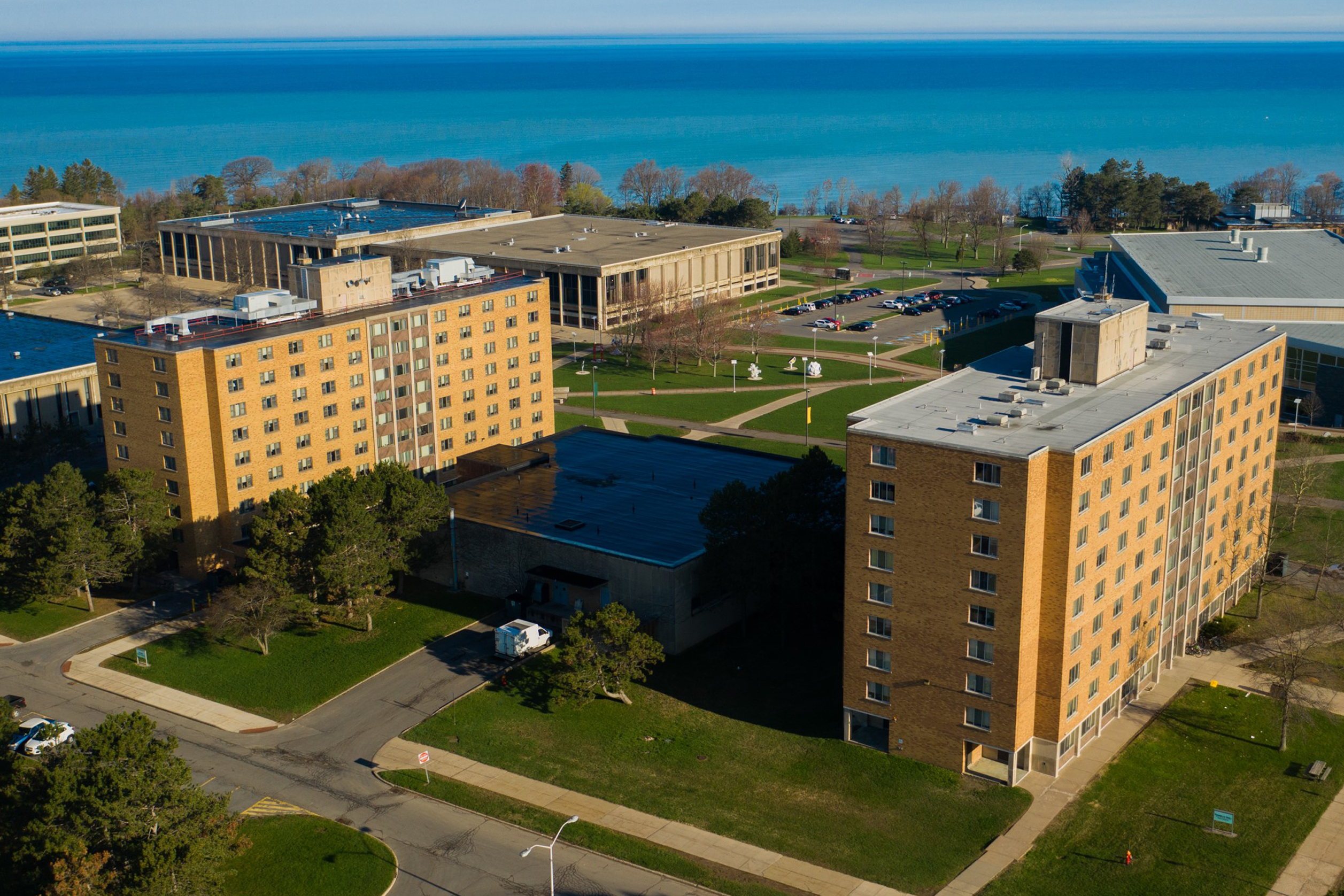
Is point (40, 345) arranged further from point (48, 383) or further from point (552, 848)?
point (552, 848)

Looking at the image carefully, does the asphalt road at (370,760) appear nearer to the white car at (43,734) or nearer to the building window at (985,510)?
the white car at (43,734)

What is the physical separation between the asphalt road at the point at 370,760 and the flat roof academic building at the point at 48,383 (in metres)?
37.0

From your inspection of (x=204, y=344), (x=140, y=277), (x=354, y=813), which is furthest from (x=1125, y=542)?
(x=140, y=277)

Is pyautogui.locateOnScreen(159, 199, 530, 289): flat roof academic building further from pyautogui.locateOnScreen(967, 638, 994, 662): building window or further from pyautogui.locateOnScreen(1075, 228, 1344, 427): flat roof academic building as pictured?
pyautogui.locateOnScreen(967, 638, 994, 662): building window

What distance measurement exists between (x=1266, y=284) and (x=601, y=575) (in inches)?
3297

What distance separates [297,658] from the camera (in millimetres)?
73062

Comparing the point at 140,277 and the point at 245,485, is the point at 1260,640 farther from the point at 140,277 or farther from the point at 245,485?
the point at 140,277

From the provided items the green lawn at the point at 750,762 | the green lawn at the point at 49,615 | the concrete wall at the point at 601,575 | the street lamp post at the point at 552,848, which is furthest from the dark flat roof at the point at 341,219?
the street lamp post at the point at 552,848

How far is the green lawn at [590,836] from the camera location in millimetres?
52062

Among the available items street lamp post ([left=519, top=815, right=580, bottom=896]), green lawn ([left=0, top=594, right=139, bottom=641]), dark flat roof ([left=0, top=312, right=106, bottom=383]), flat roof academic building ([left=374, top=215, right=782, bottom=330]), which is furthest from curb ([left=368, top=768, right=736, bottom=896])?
flat roof academic building ([left=374, top=215, right=782, bottom=330])

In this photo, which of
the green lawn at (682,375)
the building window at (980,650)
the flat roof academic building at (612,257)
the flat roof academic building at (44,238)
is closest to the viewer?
the building window at (980,650)

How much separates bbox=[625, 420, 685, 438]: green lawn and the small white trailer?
44.4 metres

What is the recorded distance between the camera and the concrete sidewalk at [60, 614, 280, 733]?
66.2m

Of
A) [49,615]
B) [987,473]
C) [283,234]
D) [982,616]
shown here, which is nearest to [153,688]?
[49,615]
